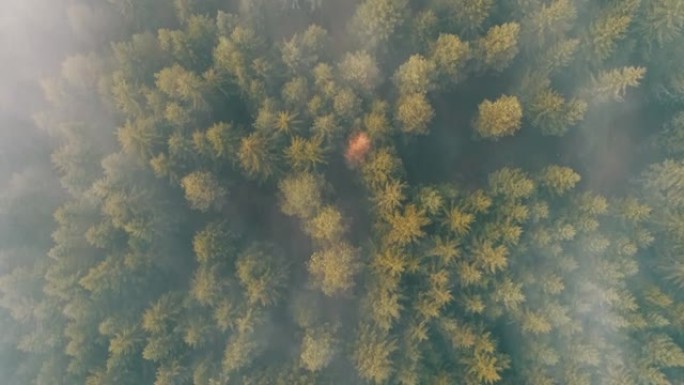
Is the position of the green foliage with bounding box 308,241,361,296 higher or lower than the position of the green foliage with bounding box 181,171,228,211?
lower

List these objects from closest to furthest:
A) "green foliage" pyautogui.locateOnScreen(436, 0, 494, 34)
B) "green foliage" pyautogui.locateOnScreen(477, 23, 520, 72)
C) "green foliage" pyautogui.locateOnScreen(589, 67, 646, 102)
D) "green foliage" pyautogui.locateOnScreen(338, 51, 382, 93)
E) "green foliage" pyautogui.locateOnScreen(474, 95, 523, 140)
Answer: "green foliage" pyautogui.locateOnScreen(589, 67, 646, 102), "green foliage" pyautogui.locateOnScreen(474, 95, 523, 140), "green foliage" pyautogui.locateOnScreen(477, 23, 520, 72), "green foliage" pyautogui.locateOnScreen(338, 51, 382, 93), "green foliage" pyautogui.locateOnScreen(436, 0, 494, 34)

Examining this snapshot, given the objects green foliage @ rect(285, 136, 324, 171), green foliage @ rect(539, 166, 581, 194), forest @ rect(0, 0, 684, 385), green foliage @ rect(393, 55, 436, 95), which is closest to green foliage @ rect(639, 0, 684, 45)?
forest @ rect(0, 0, 684, 385)

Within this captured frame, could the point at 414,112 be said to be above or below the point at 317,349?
above

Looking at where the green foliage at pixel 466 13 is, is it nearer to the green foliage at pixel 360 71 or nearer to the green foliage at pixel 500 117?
the green foliage at pixel 500 117

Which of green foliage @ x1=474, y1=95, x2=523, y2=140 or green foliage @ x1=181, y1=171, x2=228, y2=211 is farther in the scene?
green foliage @ x1=181, y1=171, x2=228, y2=211

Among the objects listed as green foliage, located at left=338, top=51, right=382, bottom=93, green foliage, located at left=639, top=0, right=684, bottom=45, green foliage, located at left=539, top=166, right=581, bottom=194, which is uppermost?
green foliage, located at left=639, top=0, right=684, bottom=45

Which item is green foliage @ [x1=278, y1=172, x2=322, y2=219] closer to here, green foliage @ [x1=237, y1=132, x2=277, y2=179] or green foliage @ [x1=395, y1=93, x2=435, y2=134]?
green foliage @ [x1=237, y1=132, x2=277, y2=179]

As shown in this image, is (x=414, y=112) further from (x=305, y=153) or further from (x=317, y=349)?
(x=317, y=349)

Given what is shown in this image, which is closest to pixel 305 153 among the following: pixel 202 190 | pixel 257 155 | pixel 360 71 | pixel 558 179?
pixel 257 155

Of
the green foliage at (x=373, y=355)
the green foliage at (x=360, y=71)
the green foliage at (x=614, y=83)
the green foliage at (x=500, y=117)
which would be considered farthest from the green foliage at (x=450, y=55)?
the green foliage at (x=373, y=355)

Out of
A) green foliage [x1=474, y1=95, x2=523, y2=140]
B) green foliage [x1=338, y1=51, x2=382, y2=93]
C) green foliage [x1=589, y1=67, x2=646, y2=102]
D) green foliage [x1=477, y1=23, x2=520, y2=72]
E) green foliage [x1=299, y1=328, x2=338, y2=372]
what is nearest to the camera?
green foliage [x1=299, y1=328, x2=338, y2=372]

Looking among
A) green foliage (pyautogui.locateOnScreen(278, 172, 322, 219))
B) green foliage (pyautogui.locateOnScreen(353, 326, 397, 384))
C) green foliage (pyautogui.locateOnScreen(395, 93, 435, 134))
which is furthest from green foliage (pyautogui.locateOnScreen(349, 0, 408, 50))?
green foliage (pyautogui.locateOnScreen(353, 326, 397, 384))
